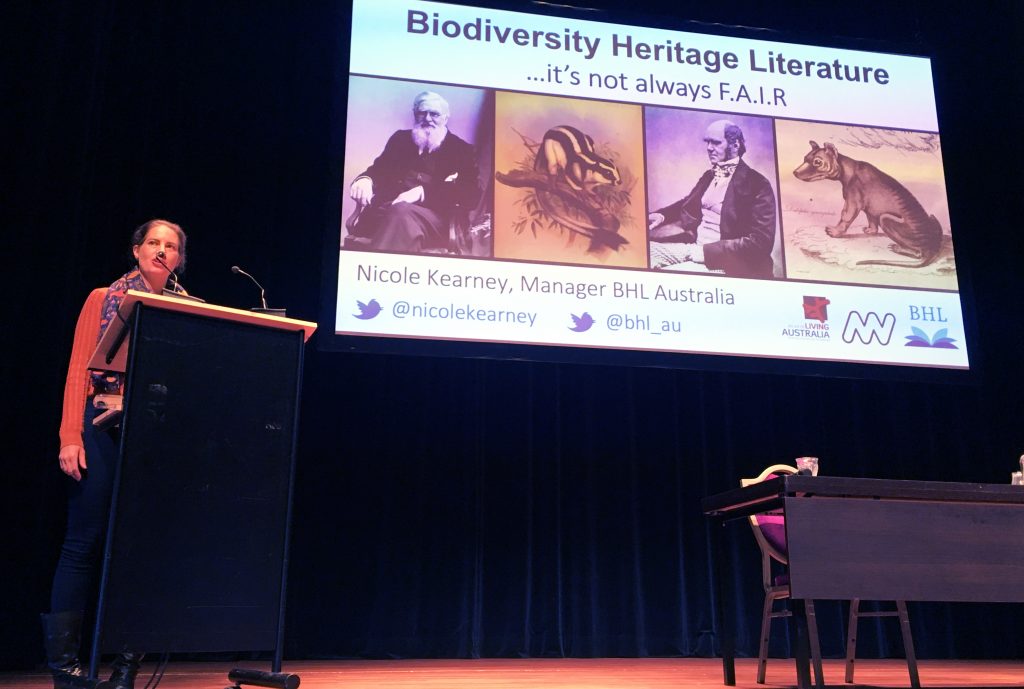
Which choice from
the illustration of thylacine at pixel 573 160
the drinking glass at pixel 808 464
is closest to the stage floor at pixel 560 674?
the drinking glass at pixel 808 464

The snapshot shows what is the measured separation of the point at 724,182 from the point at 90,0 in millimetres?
2765

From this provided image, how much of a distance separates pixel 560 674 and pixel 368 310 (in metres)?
1.49

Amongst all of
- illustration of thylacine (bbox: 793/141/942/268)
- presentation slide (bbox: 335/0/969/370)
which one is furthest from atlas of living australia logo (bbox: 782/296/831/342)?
illustration of thylacine (bbox: 793/141/942/268)

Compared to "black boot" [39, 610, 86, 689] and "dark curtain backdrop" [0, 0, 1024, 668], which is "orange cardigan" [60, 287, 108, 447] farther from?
"dark curtain backdrop" [0, 0, 1024, 668]

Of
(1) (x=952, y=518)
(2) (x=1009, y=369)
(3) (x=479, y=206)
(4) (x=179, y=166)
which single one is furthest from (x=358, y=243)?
(2) (x=1009, y=369)

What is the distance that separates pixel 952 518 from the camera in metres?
2.38

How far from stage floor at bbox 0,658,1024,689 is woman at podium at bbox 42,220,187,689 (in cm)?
58

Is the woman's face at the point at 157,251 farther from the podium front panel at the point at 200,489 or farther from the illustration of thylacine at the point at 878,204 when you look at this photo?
the illustration of thylacine at the point at 878,204

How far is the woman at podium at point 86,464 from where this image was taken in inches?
78.4

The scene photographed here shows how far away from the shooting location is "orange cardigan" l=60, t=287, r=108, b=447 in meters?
2.12

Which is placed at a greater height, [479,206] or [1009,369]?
[479,206]

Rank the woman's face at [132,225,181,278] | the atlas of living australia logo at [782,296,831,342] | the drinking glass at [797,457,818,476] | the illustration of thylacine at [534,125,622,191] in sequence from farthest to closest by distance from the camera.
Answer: the illustration of thylacine at [534,125,622,191] < the atlas of living australia logo at [782,296,831,342] < the drinking glass at [797,457,818,476] < the woman's face at [132,225,181,278]

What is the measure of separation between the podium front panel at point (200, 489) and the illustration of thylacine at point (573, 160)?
83.7 inches

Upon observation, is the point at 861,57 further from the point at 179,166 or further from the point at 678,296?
the point at 179,166
